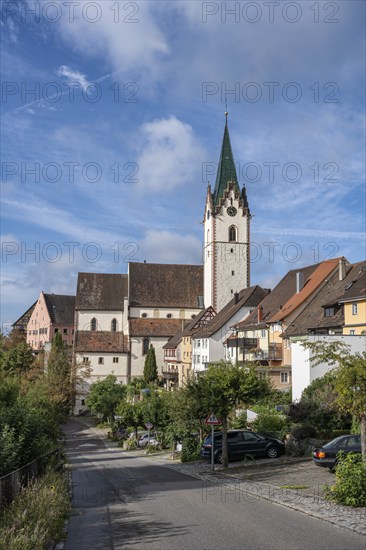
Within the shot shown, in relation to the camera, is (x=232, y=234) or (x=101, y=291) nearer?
(x=232, y=234)

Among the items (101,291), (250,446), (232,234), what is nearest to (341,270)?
(250,446)

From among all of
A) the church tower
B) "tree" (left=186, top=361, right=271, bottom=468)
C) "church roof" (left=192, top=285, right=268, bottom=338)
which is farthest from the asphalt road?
the church tower

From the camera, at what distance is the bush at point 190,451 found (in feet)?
92.6

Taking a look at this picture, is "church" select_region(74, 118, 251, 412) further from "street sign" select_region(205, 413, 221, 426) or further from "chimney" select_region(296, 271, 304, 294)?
"street sign" select_region(205, 413, 221, 426)

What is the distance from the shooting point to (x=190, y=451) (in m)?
28.4

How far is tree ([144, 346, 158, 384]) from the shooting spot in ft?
244

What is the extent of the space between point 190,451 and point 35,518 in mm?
18016

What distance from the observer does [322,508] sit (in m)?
13.6

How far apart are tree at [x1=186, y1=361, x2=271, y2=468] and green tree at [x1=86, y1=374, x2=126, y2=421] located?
34748 mm

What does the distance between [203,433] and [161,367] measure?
152 ft

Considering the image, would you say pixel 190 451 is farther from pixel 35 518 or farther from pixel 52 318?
pixel 52 318

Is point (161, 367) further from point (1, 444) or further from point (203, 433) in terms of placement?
point (1, 444)

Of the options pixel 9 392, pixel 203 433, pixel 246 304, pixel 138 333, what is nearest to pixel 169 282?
pixel 138 333

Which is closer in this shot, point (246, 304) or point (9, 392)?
point (9, 392)
